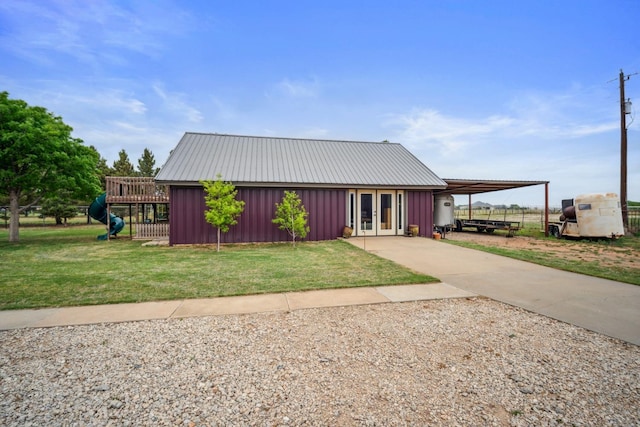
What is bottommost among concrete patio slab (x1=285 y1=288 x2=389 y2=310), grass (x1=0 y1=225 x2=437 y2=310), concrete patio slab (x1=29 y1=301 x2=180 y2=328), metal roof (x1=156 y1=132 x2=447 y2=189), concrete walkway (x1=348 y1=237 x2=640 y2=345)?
concrete walkway (x1=348 y1=237 x2=640 y2=345)

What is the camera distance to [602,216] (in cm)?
1192

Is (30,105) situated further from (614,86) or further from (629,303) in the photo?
(614,86)

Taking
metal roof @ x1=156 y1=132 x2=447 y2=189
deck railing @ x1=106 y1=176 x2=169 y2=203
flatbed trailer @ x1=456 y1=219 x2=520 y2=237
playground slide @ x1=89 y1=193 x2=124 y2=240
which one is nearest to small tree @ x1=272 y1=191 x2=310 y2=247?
metal roof @ x1=156 y1=132 x2=447 y2=189

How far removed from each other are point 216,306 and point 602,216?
654 inches

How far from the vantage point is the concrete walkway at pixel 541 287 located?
3762 millimetres

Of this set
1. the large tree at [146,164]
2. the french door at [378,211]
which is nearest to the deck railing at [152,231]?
the french door at [378,211]

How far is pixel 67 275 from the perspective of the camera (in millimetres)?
5930

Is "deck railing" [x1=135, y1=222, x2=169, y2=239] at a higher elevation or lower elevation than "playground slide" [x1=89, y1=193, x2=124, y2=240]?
lower

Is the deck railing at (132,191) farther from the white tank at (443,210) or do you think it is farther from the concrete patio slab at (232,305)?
the white tank at (443,210)

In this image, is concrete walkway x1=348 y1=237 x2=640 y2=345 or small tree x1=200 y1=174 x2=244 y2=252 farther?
small tree x1=200 y1=174 x2=244 y2=252

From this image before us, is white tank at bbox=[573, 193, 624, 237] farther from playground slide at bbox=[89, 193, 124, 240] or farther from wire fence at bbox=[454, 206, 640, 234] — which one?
playground slide at bbox=[89, 193, 124, 240]

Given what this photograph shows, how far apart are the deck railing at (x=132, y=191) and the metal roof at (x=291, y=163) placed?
7.40 feet

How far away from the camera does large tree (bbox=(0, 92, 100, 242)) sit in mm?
11289

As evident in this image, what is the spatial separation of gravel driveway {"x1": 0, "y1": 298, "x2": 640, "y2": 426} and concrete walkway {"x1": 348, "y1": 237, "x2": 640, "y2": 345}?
532 millimetres
